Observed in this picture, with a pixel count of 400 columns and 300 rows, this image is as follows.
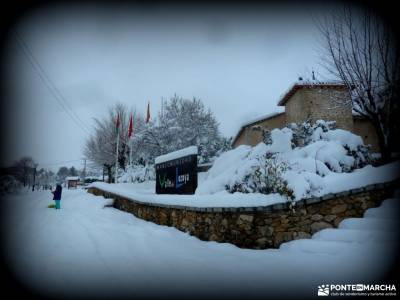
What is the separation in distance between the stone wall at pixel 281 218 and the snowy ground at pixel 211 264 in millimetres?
191

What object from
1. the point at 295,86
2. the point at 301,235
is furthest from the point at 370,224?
the point at 295,86

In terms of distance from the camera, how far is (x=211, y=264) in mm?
4191

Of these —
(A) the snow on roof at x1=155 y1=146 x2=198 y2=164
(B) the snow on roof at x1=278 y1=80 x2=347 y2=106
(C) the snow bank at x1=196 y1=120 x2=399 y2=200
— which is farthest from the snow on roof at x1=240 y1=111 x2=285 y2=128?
(A) the snow on roof at x1=155 y1=146 x2=198 y2=164

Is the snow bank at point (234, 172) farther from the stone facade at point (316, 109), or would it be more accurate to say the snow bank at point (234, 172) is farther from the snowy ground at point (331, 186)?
the stone facade at point (316, 109)

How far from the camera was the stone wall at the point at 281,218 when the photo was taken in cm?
461

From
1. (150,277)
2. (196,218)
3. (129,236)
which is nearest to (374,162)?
(196,218)

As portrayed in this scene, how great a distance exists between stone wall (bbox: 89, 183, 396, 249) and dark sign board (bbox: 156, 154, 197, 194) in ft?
6.71

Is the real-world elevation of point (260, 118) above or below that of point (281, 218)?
above

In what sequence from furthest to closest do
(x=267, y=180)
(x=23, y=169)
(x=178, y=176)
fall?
(x=23, y=169), (x=178, y=176), (x=267, y=180)

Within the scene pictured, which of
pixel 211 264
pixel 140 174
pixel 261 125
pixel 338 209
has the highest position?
pixel 261 125

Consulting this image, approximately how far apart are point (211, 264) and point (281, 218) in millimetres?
1664

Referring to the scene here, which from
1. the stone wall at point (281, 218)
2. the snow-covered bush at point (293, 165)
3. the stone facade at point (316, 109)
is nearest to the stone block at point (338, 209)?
the stone wall at point (281, 218)

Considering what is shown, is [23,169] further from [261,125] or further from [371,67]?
[371,67]

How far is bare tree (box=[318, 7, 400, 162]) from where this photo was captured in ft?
18.1
